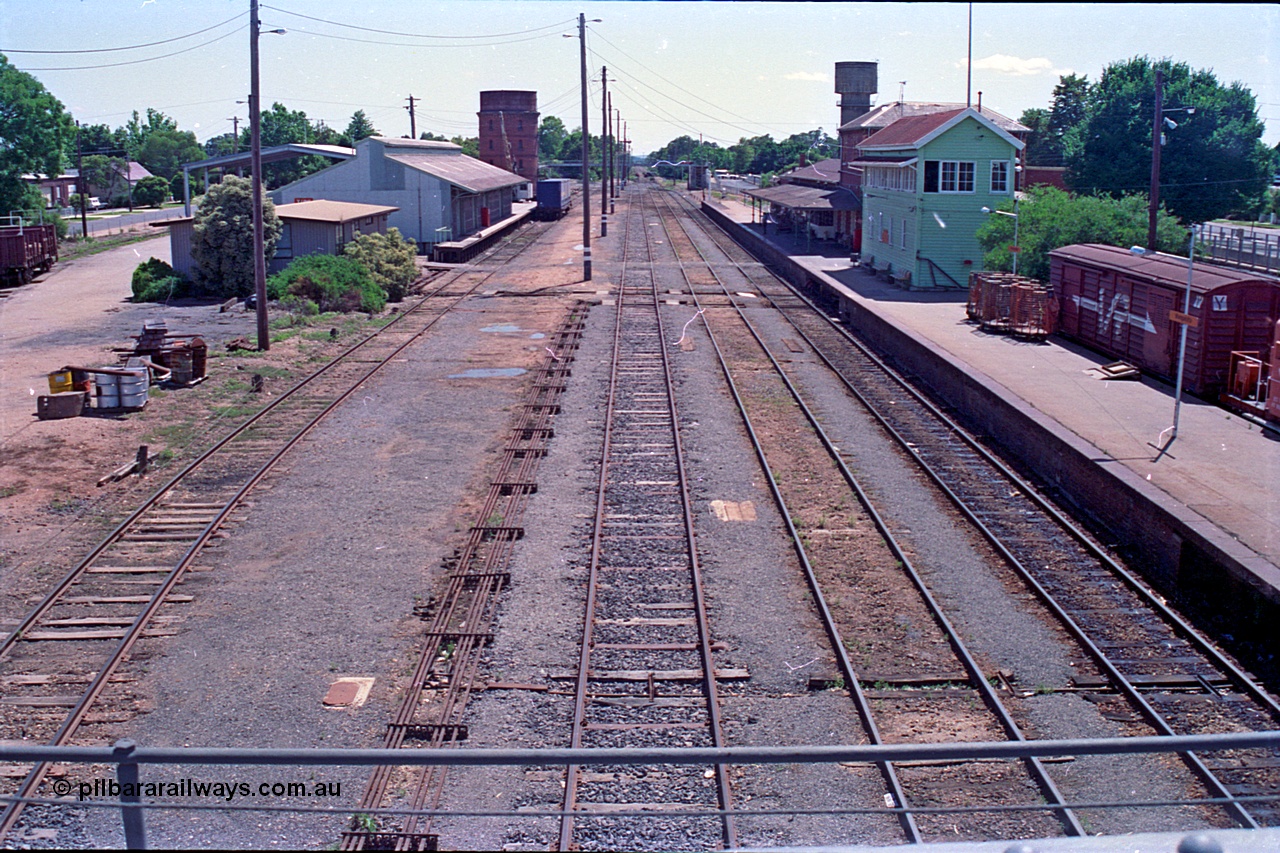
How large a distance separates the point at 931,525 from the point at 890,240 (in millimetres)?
26765

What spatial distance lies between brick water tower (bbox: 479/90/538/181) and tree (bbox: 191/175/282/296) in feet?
231

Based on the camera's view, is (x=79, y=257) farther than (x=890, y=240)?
Yes

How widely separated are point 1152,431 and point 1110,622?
7.10 m

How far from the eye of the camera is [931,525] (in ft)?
45.3

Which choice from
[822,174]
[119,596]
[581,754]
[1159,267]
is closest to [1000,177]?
[1159,267]

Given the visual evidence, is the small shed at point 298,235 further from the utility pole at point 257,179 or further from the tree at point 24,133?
the tree at point 24,133

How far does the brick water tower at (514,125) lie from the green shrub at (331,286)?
71.6 meters

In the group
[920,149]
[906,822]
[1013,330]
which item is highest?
[920,149]

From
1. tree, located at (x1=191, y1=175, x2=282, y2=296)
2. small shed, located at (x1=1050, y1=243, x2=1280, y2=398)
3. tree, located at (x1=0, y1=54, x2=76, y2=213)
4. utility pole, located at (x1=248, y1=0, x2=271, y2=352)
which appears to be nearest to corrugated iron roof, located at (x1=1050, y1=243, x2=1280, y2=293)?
small shed, located at (x1=1050, y1=243, x2=1280, y2=398)

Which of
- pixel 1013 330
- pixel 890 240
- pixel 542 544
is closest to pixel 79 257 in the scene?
pixel 890 240

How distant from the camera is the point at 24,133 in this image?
50562 millimetres

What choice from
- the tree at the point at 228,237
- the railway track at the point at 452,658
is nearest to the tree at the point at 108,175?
the tree at the point at 228,237

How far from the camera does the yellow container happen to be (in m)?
19.5

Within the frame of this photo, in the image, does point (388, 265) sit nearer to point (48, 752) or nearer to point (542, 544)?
point (542, 544)
